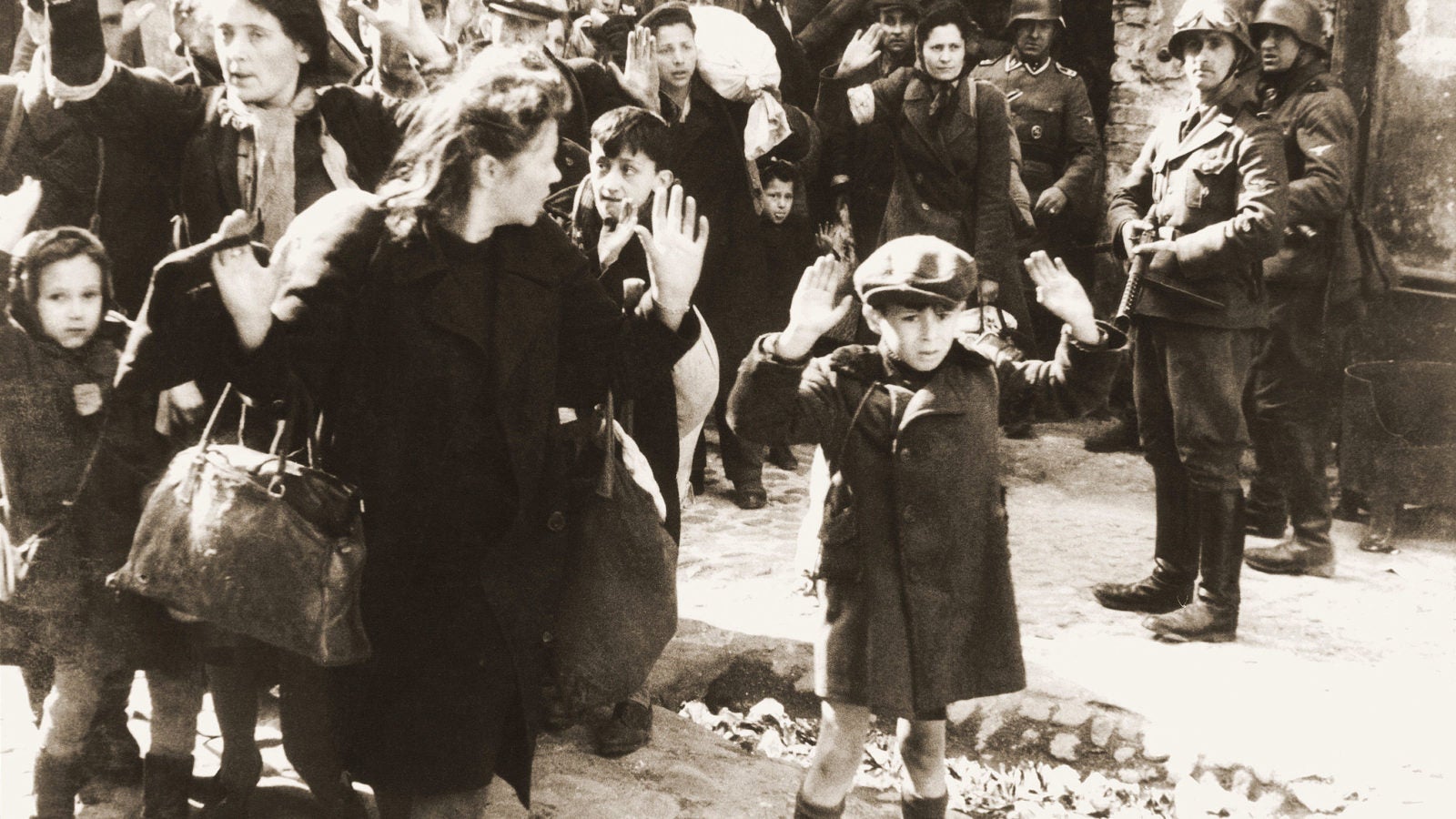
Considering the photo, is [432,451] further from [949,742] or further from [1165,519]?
[1165,519]

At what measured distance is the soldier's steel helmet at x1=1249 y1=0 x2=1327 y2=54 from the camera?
6.11m

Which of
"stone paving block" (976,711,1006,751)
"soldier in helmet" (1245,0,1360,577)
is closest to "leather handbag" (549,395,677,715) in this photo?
"stone paving block" (976,711,1006,751)

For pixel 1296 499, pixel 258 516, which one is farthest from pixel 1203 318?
pixel 258 516

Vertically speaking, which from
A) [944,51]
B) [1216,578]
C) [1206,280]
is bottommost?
[1216,578]

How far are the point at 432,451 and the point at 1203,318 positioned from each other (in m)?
3.32

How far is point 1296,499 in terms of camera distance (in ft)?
20.6

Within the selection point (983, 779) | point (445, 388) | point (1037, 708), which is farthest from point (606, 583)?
point (1037, 708)

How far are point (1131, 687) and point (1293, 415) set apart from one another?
218cm

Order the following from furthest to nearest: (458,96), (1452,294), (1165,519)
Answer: (1452,294) < (1165,519) < (458,96)

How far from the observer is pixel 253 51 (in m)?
3.51

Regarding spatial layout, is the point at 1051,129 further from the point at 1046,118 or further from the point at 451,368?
the point at 451,368

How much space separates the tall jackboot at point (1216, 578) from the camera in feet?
17.4

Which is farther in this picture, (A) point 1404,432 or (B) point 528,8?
(A) point 1404,432

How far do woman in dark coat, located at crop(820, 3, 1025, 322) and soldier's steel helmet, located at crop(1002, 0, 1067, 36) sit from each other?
6.08 ft
